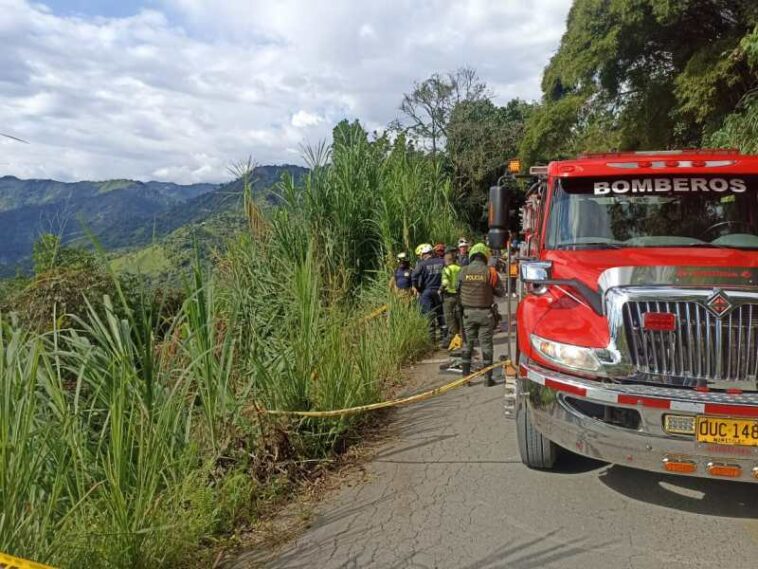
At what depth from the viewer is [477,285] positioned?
7535 millimetres

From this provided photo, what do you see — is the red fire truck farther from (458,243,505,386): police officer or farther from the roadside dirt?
(458,243,505,386): police officer

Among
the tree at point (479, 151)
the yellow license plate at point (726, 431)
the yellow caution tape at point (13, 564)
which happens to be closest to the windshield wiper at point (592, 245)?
the yellow license plate at point (726, 431)

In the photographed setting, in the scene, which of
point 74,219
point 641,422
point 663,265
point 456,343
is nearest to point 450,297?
point 456,343

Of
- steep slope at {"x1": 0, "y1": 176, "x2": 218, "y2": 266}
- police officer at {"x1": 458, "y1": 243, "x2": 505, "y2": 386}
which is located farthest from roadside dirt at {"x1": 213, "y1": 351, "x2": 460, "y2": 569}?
steep slope at {"x1": 0, "y1": 176, "x2": 218, "y2": 266}

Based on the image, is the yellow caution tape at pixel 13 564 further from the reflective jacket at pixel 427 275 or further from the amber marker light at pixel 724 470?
the reflective jacket at pixel 427 275

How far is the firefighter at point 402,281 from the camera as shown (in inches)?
374

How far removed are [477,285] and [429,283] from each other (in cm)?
228

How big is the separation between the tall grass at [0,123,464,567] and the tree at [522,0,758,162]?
10593 millimetres

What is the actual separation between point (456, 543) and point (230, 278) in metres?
3.35

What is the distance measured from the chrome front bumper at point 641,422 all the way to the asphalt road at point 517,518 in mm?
424

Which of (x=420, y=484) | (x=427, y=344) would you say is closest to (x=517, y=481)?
(x=420, y=484)

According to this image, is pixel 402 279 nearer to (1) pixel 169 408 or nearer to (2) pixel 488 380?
(2) pixel 488 380

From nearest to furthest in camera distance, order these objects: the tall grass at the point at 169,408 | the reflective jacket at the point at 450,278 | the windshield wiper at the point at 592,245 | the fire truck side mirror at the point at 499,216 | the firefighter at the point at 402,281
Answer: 1. the tall grass at the point at 169,408
2. the windshield wiper at the point at 592,245
3. the fire truck side mirror at the point at 499,216
4. the reflective jacket at the point at 450,278
5. the firefighter at the point at 402,281

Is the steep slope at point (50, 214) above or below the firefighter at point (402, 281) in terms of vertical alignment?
above
